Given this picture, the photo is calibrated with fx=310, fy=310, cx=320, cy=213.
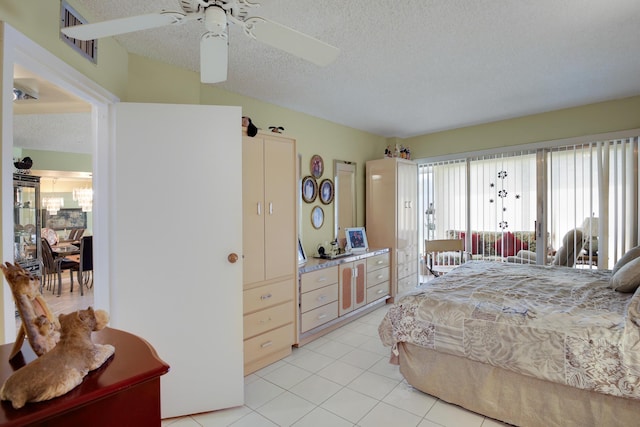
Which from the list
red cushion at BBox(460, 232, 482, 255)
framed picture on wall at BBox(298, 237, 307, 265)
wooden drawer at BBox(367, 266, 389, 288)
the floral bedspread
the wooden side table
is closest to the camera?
the wooden side table

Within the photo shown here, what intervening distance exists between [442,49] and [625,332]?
204cm

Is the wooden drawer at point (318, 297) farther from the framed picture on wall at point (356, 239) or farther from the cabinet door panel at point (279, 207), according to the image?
the framed picture on wall at point (356, 239)

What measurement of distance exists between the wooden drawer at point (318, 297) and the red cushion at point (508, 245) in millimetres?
2432

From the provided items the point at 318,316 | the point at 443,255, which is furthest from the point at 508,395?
the point at 443,255

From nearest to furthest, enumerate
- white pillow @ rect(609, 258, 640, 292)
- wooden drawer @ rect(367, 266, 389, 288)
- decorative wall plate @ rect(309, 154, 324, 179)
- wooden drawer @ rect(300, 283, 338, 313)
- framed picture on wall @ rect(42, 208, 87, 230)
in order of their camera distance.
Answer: white pillow @ rect(609, 258, 640, 292)
wooden drawer @ rect(300, 283, 338, 313)
decorative wall plate @ rect(309, 154, 324, 179)
wooden drawer @ rect(367, 266, 389, 288)
framed picture on wall @ rect(42, 208, 87, 230)

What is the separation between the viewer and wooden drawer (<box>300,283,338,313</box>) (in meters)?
3.04

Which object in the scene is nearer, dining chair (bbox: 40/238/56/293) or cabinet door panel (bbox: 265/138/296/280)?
cabinet door panel (bbox: 265/138/296/280)

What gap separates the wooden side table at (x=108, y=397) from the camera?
0.63 m

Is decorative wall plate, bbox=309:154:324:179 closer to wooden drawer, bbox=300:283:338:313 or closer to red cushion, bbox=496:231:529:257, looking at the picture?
wooden drawer, bbox=300:283:338:313

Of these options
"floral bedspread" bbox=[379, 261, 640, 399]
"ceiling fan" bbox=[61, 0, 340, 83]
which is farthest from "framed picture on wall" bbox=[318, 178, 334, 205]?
"ceiling fan" bbox=[61, 0, 340, 83]

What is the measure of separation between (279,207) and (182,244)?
985mm

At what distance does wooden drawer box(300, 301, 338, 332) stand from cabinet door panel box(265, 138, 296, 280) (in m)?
0.54

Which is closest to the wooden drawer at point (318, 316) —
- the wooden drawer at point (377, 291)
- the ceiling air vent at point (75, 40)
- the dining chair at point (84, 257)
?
the wooden drawer at point (377, 291)

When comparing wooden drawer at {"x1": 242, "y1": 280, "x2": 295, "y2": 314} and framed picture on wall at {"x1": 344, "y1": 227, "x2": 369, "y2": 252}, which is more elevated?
framed picture on wall at {"x1": 344, "y1": 227, "x2": 369, "y2": 252}
